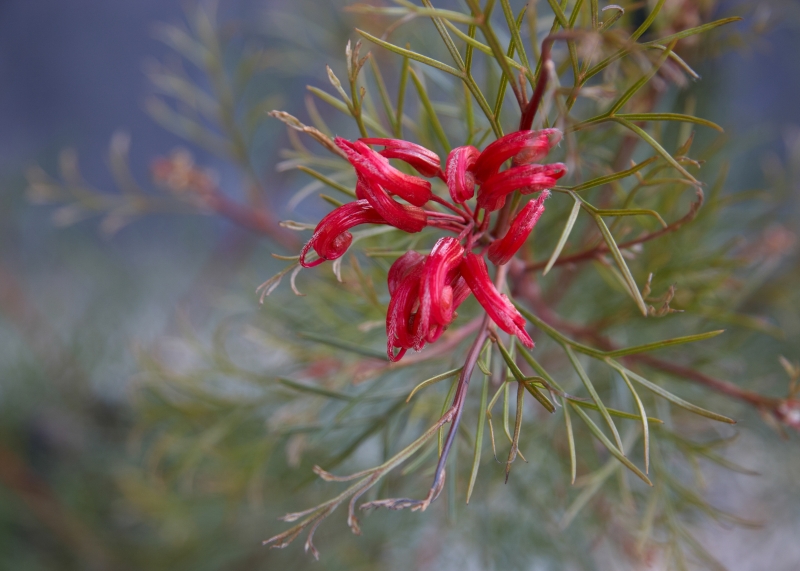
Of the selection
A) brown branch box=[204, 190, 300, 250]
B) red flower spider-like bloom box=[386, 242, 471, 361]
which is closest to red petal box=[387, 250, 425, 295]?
red flower spider-like bloom box=[386, 242, 471, 361]

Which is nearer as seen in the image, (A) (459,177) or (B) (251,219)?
(A) (459,177)

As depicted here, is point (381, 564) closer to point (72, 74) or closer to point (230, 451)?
point (230, 451)

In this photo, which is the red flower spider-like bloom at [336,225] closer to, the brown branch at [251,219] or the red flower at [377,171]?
the red flower at [377,171]

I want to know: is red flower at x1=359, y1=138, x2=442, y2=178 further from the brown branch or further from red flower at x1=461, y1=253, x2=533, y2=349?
the brown branch

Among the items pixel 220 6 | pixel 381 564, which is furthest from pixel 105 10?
pixel 381 564

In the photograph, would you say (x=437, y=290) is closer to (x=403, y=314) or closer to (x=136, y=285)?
(x=403, y=314)

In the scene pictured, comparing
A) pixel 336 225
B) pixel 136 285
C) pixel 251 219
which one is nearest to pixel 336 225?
pixel 336 225

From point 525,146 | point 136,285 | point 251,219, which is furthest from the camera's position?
point 136,285
